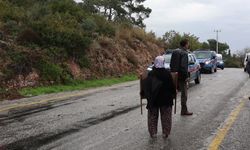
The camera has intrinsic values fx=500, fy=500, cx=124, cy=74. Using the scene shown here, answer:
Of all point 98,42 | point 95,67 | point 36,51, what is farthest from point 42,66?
point 98,42

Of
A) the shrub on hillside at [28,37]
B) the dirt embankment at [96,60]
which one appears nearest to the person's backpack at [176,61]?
the dirt embankment at [96,60]

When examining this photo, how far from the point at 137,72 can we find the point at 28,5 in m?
8.23

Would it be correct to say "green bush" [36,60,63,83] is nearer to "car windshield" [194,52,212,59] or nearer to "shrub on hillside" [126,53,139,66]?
"shrub on hillside" [126,53,139,66]

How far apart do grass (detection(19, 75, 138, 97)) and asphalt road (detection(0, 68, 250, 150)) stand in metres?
2.78

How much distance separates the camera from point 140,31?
130 ft

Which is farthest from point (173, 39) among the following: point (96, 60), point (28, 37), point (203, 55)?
point (28, 37)

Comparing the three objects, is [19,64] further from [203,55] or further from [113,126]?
[203,55]

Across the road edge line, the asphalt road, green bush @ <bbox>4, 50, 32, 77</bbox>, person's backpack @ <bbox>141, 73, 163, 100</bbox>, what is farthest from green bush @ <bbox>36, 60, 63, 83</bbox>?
person's backpack @ <bbox>141, 73, 163, 100</bbox>

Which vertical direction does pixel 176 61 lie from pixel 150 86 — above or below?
above

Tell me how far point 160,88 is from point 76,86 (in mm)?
13863

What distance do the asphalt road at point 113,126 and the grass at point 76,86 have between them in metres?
2.78

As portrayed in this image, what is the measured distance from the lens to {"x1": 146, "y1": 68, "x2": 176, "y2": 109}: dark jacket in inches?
379

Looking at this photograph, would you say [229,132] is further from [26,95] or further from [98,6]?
[98,6]

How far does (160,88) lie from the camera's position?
9.62 metres
